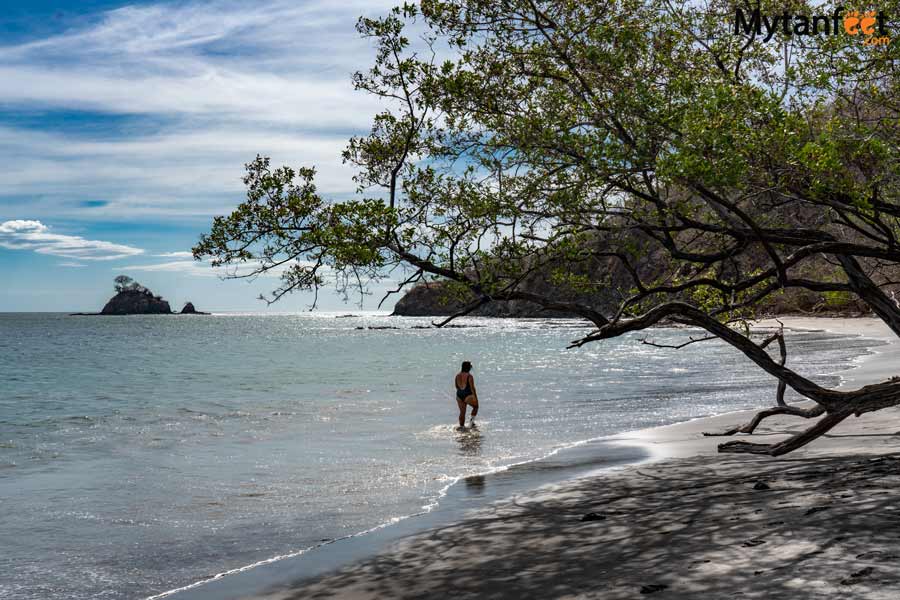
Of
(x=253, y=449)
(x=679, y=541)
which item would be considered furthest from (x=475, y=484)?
(x=253, y=449)

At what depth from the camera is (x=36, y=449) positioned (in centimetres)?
2192

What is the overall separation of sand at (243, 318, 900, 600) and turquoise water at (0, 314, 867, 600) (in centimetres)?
232

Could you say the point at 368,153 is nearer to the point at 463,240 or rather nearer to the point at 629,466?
the point at 463,240

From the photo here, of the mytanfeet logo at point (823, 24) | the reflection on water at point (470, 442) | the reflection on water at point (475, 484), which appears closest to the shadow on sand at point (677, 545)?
the reflection on water at point (475, 484)

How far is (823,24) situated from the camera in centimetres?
1112

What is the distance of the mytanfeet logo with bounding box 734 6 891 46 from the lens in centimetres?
991

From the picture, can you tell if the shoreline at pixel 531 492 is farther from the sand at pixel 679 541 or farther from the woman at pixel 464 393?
the woman at pixel 464 393

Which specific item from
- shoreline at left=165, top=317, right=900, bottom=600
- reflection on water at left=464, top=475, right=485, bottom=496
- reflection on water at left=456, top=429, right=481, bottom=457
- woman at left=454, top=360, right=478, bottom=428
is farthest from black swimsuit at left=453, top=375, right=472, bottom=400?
reflection on water at left=464, top=475, right=485, bottom=496

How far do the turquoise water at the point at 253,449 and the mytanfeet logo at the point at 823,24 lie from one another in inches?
361

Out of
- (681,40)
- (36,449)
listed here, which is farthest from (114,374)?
(681,40)

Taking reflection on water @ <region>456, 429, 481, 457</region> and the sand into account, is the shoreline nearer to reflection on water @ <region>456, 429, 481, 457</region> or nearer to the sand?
the sand

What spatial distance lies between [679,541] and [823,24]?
8044 millimetres

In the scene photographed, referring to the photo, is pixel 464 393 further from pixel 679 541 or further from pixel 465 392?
pixel 679 541

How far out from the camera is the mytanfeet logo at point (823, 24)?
991cm
